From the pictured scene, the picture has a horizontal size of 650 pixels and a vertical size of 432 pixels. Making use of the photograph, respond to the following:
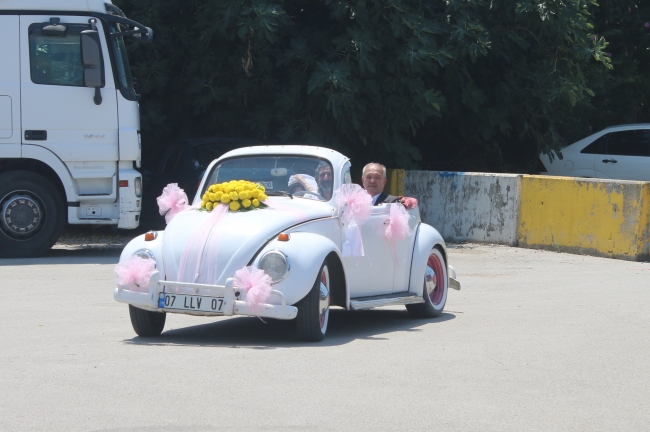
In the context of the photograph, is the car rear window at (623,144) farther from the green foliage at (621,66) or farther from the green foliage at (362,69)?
the green foliage at (621,66)

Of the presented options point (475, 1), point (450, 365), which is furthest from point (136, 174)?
point (450, 365)

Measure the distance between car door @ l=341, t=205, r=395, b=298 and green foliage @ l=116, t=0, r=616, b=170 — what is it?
797 cm

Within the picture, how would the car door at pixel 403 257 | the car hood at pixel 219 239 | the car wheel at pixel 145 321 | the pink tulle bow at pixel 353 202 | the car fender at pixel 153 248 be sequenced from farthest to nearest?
the car door at pixel 403 257
the pink tulle bow at pixel 353 202
the car wheel at pixel 145 321
the car fender at pixel 153 248
the car hood at pixel 219 239

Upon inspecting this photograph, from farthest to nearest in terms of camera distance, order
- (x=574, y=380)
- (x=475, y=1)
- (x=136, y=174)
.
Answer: (x=475, y=1), (x=136, y=174), (x=574, y=380)

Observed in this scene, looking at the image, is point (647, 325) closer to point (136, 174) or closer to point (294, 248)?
point (294, 248)

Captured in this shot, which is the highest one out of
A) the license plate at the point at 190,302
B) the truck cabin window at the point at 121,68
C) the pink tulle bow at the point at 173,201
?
the truck cabin window at the point at 121,68

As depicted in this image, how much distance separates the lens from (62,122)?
45.1 feet

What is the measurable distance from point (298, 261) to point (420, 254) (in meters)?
2.18

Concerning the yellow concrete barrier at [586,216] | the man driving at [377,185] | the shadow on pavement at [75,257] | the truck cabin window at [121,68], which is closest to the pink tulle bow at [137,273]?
the man driving at [377,185]

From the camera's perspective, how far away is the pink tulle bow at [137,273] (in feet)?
23.9

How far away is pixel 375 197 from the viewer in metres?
9.21

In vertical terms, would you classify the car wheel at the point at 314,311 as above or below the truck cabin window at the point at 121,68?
below

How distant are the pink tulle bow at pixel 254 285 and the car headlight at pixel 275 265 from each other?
0.27 ft

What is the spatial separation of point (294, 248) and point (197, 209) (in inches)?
46.0
